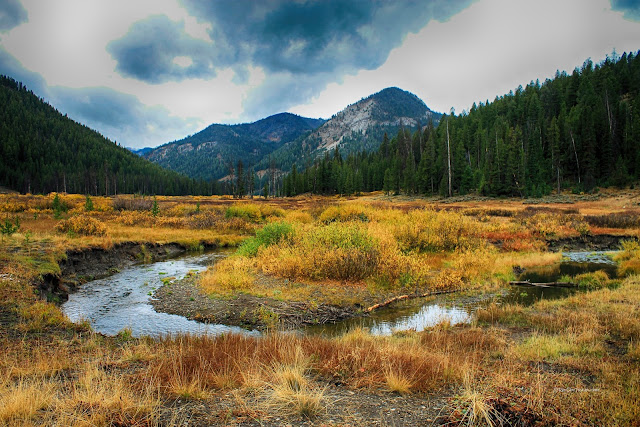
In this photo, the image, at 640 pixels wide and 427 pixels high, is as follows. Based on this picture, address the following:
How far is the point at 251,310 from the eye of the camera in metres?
11.6

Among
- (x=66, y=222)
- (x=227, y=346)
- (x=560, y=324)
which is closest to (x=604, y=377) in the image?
(x=560, y=324)

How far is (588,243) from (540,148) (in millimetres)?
56356

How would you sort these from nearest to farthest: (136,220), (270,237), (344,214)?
(270,237), (344,214), (136,220)

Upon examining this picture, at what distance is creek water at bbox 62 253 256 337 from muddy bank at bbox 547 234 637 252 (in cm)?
2405

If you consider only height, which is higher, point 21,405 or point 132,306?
point 21,405

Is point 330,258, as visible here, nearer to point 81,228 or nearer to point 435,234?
point 435,234

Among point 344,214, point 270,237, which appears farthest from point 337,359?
point 344,214

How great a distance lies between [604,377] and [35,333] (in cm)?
1228

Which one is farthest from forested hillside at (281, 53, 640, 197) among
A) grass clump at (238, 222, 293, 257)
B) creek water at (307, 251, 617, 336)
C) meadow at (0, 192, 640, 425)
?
meadow at (0, 192, 640, 425)

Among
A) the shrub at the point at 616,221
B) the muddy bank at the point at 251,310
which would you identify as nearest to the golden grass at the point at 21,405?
the muddy bank at the point at 251,310

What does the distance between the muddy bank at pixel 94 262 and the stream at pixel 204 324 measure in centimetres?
64

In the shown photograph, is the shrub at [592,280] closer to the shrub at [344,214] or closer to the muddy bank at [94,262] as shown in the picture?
the shrub at [344,214]

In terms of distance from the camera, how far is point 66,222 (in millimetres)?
24328

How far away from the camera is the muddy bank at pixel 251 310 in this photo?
35.6 ft
